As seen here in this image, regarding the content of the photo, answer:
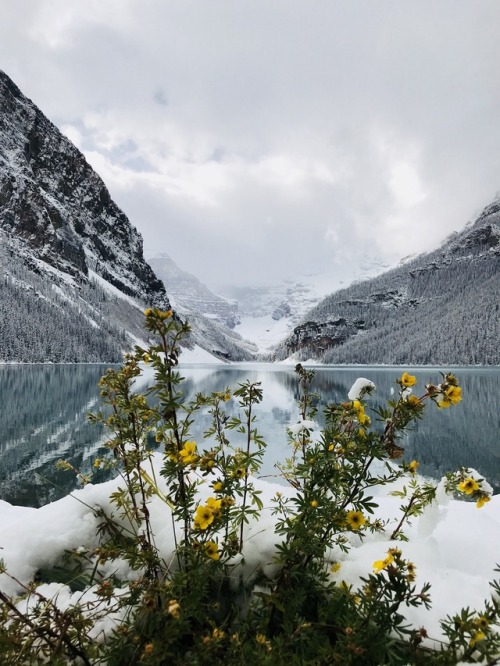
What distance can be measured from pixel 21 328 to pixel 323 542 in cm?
11551

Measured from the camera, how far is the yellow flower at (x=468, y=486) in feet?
6.04

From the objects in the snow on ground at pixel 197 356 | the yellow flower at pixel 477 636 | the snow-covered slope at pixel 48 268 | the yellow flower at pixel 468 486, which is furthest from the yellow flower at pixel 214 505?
the snow on ground at pixel 197 356

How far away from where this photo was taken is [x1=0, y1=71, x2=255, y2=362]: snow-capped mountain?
105875 mm

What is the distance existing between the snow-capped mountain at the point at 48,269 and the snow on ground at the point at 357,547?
9103cm

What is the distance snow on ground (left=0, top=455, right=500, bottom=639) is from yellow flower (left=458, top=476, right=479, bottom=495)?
258 millimetres

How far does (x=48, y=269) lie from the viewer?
476ft

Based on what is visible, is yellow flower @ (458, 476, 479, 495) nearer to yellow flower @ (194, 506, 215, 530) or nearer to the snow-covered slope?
yellow flower @ (194, 506, 215, 530)

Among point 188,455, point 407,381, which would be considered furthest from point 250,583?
point 407,381

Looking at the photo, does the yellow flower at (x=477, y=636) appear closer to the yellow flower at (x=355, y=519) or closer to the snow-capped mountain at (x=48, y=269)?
the yellow flower at (x=355, y=519)

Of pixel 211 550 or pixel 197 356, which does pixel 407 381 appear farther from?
pixel 197 356

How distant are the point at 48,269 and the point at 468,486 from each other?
16793cm

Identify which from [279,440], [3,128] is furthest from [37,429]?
[3,128]

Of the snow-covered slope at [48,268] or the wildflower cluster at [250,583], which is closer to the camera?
the wildflower cluster at [250,583]

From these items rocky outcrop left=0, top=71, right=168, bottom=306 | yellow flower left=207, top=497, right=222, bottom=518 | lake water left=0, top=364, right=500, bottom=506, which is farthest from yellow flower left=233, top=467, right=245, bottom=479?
rocky outcrop left=0, top=71, right=168, bottom=306
